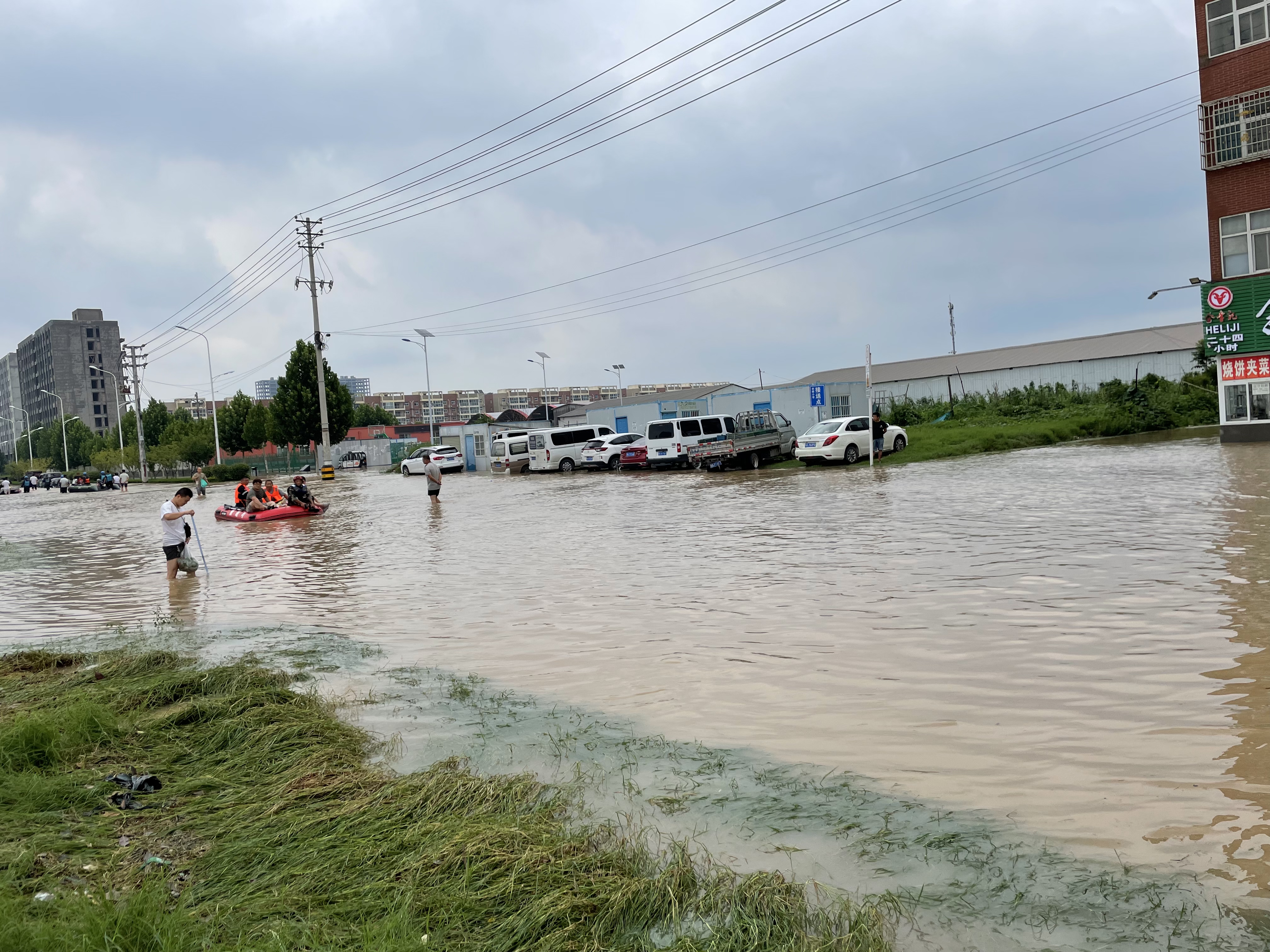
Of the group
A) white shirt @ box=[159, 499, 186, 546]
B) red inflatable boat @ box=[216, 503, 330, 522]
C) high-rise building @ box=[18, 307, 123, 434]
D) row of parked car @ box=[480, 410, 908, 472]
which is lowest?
red inflatable boat @ box=[216, 503, 330, 522]

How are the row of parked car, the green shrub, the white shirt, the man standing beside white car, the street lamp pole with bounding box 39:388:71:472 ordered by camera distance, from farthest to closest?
the street lamp pole with bounding box 39:388:71:472 < the green shrub < the row of parked car < the man standing beside white car < the white shirt

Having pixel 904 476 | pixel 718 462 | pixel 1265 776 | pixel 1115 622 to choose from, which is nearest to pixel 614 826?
pixel 1265 776

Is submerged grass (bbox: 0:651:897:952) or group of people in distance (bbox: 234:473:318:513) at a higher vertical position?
group of people in distance (bbox: 234:473:318:513)

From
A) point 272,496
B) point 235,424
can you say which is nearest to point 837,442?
point 272,496

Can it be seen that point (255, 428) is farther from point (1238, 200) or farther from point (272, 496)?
point (1238, 200)

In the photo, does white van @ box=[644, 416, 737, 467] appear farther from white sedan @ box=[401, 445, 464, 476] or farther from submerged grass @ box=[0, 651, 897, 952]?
submerged grass @ box=[0, 651, 897, 952]

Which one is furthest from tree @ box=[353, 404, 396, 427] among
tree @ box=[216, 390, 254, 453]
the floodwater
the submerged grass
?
the submerged grass

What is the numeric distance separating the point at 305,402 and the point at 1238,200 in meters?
61.1

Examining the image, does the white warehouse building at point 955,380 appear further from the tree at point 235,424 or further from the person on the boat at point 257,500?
the tree at point 235,424

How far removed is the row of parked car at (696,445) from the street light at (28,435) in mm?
101324

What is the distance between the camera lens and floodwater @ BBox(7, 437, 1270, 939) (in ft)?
16.5

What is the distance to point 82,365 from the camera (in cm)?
17375

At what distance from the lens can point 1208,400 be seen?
4300 cm

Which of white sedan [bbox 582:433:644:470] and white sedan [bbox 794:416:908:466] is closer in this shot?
white sedan [bbox 794:416:908:466]
